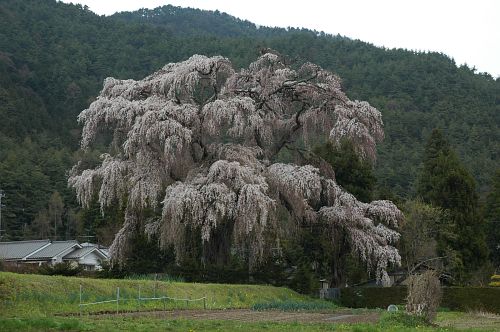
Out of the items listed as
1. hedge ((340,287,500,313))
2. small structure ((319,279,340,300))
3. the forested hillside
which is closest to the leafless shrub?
hedge ((340,287,500,313))

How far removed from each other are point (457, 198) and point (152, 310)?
29.3 m

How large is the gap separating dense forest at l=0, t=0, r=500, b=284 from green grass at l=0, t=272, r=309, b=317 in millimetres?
16225

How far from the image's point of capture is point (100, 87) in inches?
3718

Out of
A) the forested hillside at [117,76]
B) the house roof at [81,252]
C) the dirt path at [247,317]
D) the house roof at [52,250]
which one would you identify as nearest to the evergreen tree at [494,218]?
the forested hillside at [117,76]

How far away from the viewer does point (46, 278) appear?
1781 cm

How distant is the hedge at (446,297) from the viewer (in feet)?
91.4

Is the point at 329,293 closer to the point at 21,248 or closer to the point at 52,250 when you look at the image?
the point at 52,250

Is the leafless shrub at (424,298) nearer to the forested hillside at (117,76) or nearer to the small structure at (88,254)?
the forested hillside at (117,76)

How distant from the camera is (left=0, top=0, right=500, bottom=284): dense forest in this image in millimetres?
68250

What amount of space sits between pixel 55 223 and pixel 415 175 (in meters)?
38.1

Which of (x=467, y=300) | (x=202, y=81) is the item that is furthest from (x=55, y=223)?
(x=467, y=300)

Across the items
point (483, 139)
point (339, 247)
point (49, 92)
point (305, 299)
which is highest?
point (49, 92)

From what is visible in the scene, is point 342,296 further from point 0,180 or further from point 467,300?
point 0,180

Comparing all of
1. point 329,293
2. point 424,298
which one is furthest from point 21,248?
point 424,298
